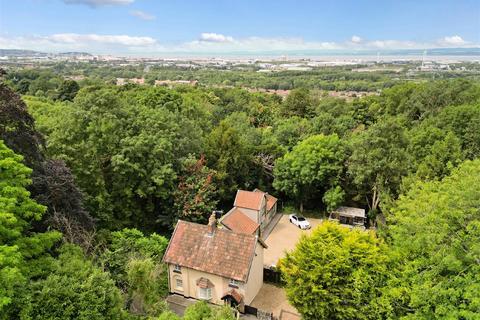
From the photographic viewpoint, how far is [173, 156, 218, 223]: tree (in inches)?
1033

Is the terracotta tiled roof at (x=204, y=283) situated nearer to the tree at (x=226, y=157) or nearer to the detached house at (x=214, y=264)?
the detached house at (x=214, y=264)

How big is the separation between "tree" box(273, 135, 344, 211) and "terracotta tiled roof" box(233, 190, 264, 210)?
377 cm

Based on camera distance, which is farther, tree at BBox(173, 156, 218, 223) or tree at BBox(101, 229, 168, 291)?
tree at BBox(173, 156, 218, 223)

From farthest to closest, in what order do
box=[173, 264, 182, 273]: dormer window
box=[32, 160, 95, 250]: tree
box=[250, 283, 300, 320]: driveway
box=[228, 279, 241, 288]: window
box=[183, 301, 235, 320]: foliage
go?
box=[173, 264, 182, 273]: dormer window < box=[250, 283, 300, 320]: driveway < box=[228, 279, 241, 288]: window < box=[32, 160, 95, 250]: tree < box=[183, 301, 235, 320]: foliage

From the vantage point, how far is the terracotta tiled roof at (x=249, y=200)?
1172 inches

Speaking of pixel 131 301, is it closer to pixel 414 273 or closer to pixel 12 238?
pixel 12 238

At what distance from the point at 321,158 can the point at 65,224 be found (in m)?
22.0

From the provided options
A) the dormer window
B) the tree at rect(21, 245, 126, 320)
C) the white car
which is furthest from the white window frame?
the white car

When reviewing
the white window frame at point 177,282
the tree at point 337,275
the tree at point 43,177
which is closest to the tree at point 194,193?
the white window frame at point 177,282

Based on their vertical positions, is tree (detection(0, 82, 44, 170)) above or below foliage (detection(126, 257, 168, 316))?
above

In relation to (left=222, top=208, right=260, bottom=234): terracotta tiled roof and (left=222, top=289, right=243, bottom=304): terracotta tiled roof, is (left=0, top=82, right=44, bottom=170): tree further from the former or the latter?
(left=222, top=208, right=260, bottom=234): terracotta tiled roof

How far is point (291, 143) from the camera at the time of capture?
38.4 meters

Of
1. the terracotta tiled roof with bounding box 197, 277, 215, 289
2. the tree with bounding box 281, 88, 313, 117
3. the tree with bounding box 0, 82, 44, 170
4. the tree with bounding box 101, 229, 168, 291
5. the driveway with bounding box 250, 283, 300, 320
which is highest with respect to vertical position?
the tree with bounding box 0, 82, 44, 170

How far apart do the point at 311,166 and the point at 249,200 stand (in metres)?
6.39
